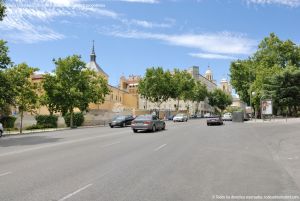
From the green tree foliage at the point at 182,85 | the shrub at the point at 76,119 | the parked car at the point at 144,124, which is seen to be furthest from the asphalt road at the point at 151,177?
the green tree foliage at the point at 182,85

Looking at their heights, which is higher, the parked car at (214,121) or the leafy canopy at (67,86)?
the leafy canopy at (67,86)

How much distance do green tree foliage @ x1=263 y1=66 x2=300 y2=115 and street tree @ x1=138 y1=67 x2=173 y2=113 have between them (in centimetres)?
3650

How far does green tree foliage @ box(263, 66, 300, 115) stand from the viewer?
6297 centimetres

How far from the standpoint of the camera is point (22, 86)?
3741 centimetres

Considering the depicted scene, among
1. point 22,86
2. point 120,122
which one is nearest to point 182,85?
point 120,122

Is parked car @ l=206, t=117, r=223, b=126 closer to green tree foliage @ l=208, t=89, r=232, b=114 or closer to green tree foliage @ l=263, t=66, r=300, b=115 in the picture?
green tree foliage @ l=263, t=66, r=300, b=115

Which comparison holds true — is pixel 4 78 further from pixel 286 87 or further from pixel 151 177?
pixel 286 87

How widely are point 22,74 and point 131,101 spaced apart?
86680mm

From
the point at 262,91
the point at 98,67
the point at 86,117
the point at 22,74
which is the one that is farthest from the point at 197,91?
the point at 22,74

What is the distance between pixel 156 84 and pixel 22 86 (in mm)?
60981

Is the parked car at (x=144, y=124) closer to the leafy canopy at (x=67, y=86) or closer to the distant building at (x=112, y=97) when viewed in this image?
the leafy canopy at (x=67, y=86)

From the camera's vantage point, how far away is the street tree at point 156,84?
97250 mm

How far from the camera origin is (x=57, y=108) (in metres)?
53.6

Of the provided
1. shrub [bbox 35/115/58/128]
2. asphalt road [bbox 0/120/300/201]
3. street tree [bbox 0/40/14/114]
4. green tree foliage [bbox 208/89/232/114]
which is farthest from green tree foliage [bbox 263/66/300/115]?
green tree foliage [bbox 208/89/232/114]
